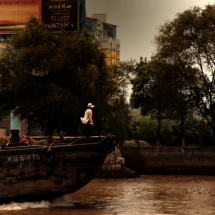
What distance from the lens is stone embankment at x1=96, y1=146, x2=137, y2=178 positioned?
44.8 meters

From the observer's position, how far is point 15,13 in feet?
218

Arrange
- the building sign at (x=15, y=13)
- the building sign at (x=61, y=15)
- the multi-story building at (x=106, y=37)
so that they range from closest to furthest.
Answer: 1. the building sign at (x=61, y=15)
2. the building sign at (x=15, y=13)
3. the multi-story building at (x=106, y=37)

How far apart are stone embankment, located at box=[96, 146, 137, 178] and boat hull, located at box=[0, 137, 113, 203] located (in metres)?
16.2

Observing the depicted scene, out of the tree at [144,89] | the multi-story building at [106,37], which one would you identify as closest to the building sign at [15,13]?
the tree at [144,89]

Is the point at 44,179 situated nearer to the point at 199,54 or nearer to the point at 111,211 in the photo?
the point at 111,211

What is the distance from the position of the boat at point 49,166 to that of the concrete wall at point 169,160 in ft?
68.2

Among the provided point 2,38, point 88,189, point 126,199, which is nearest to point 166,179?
point 88,189

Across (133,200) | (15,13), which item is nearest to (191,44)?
(15,13)

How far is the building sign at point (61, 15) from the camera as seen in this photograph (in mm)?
63250

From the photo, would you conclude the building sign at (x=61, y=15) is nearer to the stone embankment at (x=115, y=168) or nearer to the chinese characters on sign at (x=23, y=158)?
the stone embankment at (x=115, y=168)

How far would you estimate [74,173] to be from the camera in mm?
28281

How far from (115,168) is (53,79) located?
11.2 metres

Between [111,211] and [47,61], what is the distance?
26.6m

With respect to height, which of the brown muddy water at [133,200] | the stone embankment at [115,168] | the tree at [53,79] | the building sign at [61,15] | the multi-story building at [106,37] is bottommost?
the brown muddy water at [133,200]
